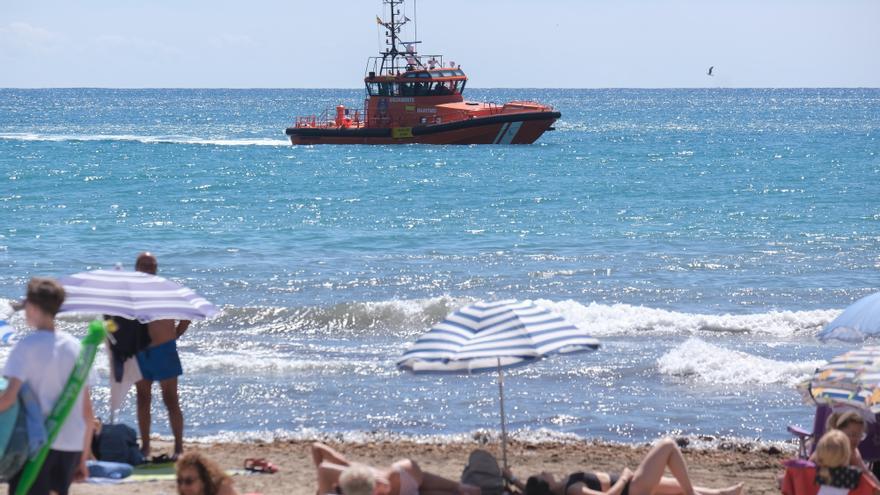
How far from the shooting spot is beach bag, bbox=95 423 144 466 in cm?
759

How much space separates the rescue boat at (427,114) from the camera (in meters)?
38.9

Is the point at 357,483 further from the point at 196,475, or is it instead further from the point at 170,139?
the point at 170,139

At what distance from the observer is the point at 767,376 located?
36.8 feet

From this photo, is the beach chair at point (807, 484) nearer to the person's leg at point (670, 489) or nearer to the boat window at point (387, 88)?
the person's leg at point (670, 489)

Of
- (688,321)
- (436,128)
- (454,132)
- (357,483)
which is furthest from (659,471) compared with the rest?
(454,132)

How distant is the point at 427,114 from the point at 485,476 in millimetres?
33215

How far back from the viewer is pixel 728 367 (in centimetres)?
1155

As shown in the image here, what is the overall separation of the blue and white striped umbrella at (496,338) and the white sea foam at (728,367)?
4.79 metres

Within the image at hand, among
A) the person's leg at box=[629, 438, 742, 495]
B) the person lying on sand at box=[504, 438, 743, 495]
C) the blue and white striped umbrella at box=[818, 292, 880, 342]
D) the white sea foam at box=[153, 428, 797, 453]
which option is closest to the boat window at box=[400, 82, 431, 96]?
the white sea foam at box=[153, 428, 797, 453]

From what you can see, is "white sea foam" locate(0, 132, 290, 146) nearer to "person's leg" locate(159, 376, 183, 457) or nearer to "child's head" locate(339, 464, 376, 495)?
"person's leg" locate(159, 376, 183, 457)

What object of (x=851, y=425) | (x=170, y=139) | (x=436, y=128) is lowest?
(x=851, y=425)

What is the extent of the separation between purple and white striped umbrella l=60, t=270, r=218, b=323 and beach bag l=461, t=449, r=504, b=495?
1.73 meters

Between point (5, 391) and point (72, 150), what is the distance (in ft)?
145

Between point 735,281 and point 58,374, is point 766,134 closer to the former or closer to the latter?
point 735,281
